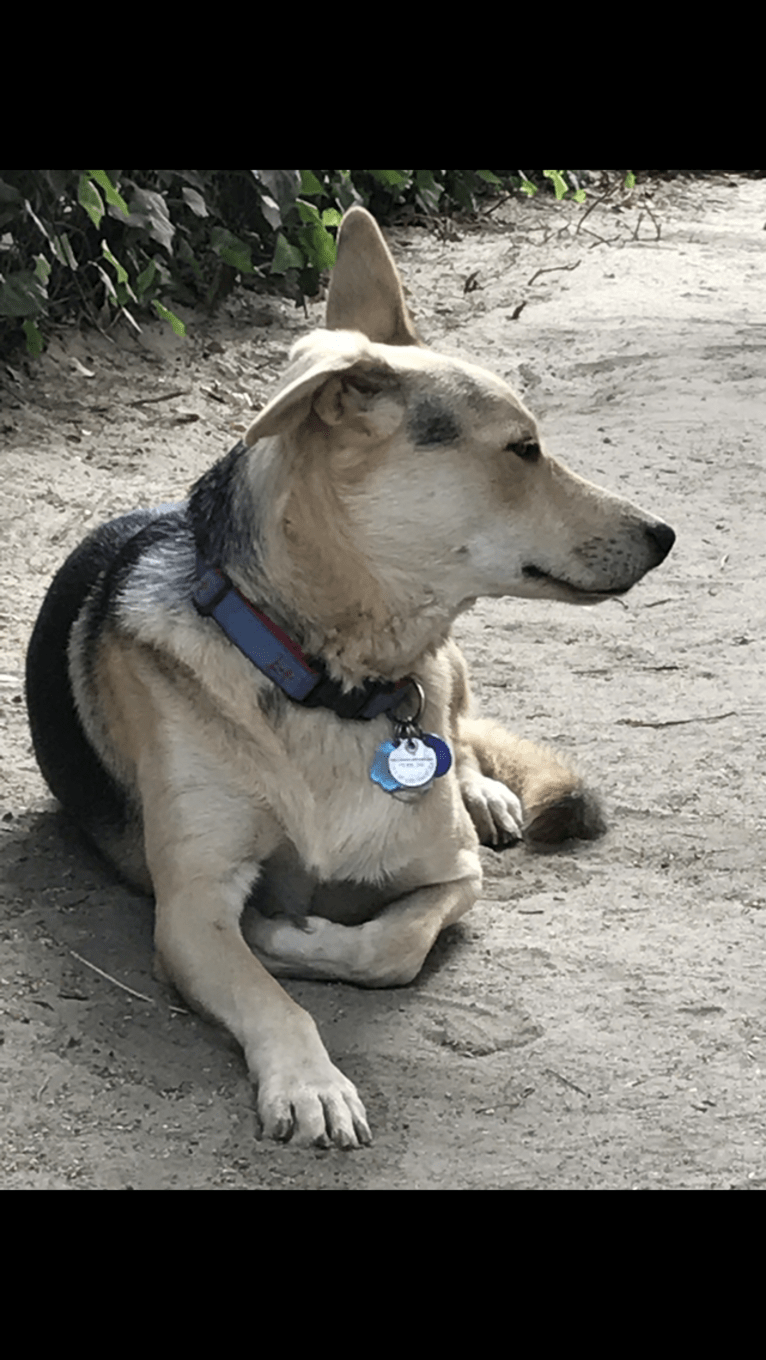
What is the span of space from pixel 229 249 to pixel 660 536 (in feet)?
15.0

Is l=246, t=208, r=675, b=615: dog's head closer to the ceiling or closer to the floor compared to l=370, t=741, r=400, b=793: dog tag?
closer to the ceiling

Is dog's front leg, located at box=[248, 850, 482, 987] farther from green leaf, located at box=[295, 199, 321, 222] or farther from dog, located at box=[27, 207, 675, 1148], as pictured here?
green leaf, located at box=[295, 199, 321, 222]

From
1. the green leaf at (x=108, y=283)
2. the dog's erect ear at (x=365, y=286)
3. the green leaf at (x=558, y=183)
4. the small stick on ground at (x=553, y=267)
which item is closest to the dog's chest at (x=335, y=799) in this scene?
the dog's erect ear at (x=365, y=286)

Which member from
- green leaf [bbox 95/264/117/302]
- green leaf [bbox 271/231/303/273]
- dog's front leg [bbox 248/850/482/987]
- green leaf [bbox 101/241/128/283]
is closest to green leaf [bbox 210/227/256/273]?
green leaf [bbox 271/231/303/273]

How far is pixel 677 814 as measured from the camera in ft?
13.3

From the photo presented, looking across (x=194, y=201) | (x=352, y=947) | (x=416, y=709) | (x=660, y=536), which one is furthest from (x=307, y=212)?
(x=352, y=947)

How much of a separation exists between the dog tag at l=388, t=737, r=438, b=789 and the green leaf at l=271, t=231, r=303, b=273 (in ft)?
15.3

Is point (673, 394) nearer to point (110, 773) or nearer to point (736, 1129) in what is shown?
point (110, 773)

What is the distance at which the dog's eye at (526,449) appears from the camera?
3150mm

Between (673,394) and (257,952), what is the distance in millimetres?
4601

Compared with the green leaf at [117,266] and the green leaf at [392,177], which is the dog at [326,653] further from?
the green leaf at [392,177]

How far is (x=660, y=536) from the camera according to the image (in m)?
3.34

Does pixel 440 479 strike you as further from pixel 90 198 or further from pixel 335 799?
pixel 90 198

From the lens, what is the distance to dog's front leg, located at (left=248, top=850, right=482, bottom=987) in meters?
3.19
